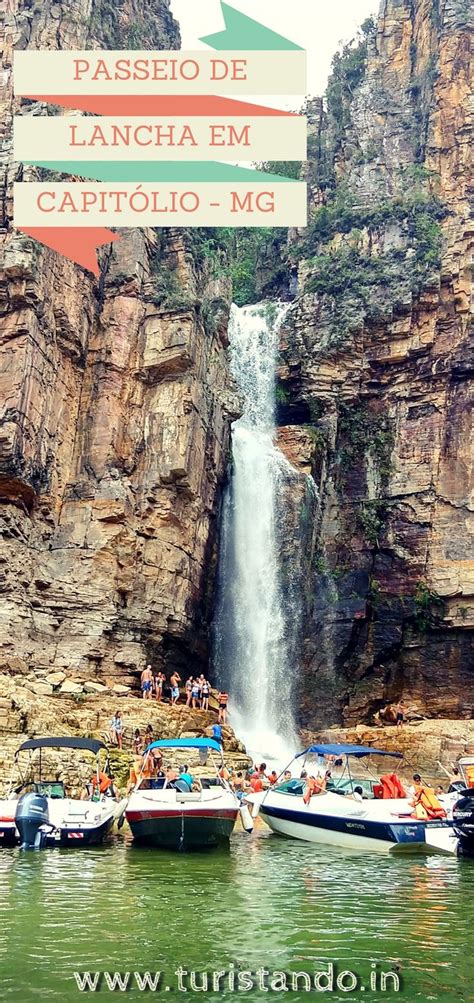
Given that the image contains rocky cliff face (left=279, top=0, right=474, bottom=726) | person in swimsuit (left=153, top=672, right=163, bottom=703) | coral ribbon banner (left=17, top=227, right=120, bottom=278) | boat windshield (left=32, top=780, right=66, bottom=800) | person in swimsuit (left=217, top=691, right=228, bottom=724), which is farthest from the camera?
rocky cliff face (left=279, top=0, right=474, bottom=726)

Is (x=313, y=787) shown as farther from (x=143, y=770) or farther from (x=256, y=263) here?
(x=256, y=263)

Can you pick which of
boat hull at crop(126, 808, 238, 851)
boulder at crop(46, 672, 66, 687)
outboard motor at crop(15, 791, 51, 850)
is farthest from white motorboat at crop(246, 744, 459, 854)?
boulder at crop(46, 672, 66, 687)

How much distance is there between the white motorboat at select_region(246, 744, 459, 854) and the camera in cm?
1917

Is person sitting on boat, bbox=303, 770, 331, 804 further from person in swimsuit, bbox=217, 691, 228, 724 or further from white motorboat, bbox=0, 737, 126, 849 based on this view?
person in swimsuit, bbox=217, 691, 228, 724

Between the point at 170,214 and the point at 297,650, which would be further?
the point at 297,650

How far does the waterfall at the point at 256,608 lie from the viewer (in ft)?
124

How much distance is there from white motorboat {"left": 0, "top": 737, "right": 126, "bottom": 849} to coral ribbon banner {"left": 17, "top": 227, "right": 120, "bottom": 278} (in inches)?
864

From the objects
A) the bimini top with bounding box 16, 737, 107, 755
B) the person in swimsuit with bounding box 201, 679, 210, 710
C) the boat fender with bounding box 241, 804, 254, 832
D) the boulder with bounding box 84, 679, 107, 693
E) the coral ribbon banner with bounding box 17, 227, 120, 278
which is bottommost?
the boat fender with bounding box 241, 804, 254, 832

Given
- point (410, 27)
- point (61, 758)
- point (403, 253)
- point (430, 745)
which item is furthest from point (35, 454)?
point (410, 27)

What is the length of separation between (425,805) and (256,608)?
20.5 m

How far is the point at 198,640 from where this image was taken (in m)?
36.9

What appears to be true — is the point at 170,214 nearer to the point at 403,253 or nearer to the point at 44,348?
the point at 44,348

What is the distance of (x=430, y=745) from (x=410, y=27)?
45340 mm

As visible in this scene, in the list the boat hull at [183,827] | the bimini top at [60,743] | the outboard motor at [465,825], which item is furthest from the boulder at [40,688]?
the outboard motor at [465,825]
